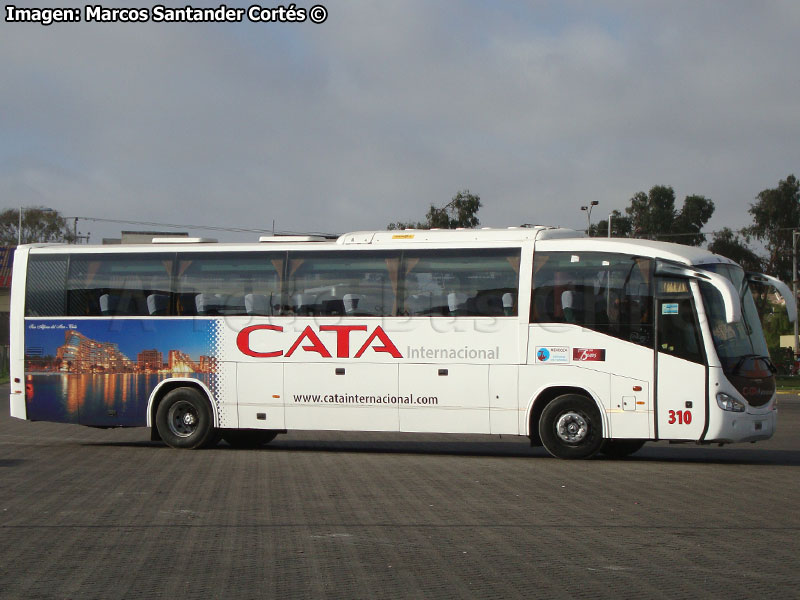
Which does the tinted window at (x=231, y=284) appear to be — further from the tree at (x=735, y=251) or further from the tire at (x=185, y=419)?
the tree at (x=735, y=251)

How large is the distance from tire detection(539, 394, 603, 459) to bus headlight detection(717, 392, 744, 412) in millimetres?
1739

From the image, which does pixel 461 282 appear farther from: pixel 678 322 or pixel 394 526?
pixel 394 526

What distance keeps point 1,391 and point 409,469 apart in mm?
28359

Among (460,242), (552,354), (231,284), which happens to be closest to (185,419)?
(231,284)

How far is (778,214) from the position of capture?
7644 centimetres

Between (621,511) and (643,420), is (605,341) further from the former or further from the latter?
(621,511)

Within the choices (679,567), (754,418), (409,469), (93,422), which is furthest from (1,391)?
(679,567)

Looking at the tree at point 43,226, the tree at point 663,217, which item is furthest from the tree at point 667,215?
the tree at point 43,226

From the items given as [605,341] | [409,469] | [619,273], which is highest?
[619,273]

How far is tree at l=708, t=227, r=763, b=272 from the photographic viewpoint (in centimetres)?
6397

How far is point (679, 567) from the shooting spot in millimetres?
8070

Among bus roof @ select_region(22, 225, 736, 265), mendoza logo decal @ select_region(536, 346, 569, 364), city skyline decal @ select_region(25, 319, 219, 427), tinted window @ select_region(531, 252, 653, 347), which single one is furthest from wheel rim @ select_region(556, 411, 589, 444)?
city skyline decal @ select_region(25, 319, 219, 427)

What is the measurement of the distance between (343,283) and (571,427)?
4261mm

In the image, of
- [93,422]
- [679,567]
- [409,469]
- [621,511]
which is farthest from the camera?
[93,422]
